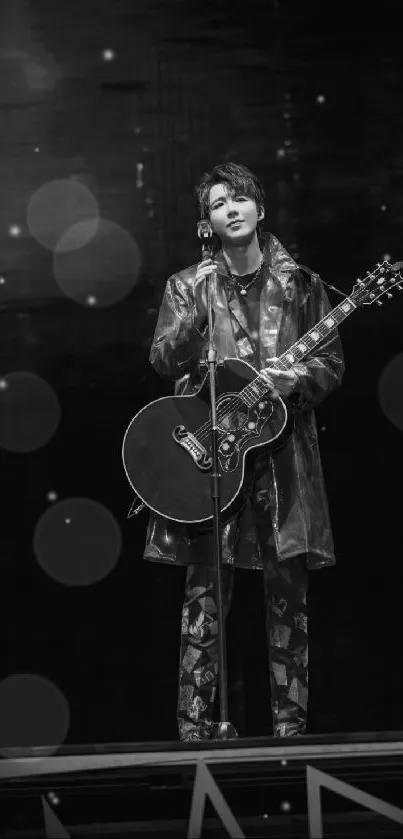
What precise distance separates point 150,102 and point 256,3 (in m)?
0.57

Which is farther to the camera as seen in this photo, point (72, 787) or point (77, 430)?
point (77, 430)

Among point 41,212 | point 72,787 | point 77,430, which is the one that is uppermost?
point 41,212

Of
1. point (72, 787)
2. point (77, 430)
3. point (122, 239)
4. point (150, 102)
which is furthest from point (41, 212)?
point (72, 787)

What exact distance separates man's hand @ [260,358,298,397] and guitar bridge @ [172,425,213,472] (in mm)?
287

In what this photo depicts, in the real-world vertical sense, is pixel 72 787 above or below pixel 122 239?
below

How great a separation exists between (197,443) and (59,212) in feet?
4.67

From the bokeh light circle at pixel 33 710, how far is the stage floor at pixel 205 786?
140 cm

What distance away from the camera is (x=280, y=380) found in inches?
130

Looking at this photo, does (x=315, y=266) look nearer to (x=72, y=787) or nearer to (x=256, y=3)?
(x=256, y=3)

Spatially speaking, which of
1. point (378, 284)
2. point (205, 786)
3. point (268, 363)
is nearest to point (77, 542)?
point (268, 363)

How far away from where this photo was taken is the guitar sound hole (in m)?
3.38

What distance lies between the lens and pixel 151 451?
3.44m

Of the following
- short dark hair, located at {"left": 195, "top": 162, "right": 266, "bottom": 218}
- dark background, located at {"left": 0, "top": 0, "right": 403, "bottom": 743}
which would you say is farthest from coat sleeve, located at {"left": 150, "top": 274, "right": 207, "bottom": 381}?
dark background, located at {"left": 0, "top": 0, "right": 403, "bottom": 743}

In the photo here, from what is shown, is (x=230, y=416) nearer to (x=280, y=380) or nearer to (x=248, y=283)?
(x=280, y=380)
